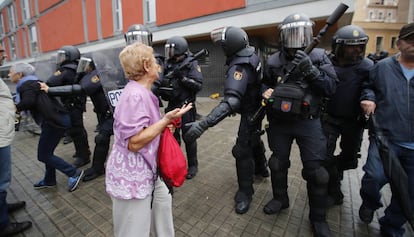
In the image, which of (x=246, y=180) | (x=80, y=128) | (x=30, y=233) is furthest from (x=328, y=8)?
(x=30, y=233)

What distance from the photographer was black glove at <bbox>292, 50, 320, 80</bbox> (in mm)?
1928

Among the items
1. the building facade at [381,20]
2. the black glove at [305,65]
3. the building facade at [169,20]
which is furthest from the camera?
the building facade at [381,20]

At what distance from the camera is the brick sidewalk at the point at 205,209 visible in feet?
7.85

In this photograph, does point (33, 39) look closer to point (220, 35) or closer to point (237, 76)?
point (220, 35)

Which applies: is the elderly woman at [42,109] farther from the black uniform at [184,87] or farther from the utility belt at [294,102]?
the utility belt at [294,102]

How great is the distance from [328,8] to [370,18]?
42371 mm

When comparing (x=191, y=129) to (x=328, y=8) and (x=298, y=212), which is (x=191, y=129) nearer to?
(x=298, y=212)

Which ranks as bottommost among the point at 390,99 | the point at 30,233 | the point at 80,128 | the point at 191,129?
the point at 30,233

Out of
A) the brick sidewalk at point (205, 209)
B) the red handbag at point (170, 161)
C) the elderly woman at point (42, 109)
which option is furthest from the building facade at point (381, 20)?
the red handbag at point (170, 161)

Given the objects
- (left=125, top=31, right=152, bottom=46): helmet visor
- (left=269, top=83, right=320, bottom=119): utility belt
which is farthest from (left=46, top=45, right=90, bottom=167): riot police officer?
(left=269, top=83, right=320, bottom=119): utility belt

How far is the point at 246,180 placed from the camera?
278 centimetres

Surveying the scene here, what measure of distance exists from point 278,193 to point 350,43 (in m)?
1.76

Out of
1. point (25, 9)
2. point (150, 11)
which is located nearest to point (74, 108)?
point (150, 11)

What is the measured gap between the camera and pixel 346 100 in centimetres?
245
